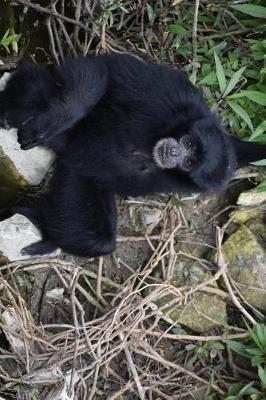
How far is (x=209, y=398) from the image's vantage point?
4512 millimetres

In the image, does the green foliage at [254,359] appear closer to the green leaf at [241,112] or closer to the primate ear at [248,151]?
the primate ear at [248,151]

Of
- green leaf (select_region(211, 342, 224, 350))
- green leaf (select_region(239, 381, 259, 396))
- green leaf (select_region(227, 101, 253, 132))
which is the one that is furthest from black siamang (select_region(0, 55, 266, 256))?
green leaf (select_region(239, 381, 259, 396))

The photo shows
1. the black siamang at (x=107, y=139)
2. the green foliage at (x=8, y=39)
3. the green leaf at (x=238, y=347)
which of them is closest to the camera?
the black siamang at (x=107, y=139)

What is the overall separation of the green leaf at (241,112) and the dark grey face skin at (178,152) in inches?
30.3

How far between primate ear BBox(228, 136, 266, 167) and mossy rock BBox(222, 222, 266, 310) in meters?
0.55

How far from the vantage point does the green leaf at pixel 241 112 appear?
4395mm

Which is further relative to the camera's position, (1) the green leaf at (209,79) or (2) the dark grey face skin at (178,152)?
(1) the green leaf at (209,79)

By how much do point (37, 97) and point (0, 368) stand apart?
5.53 ft

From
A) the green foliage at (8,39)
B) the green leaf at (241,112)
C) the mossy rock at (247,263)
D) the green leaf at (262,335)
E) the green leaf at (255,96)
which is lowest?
the green leaf at (262,335)

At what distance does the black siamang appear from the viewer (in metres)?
3.72

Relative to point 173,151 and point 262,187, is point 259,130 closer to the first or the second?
point 262,187

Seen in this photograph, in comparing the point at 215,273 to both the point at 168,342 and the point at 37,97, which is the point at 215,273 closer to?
the point at 168,342

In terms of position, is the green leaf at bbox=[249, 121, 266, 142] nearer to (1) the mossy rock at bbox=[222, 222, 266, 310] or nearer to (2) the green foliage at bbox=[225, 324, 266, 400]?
(1) the mossy rock at bbox=[222, 222, 266, 310]

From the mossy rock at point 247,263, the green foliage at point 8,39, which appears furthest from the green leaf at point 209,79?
the green foliage at point 8,39
